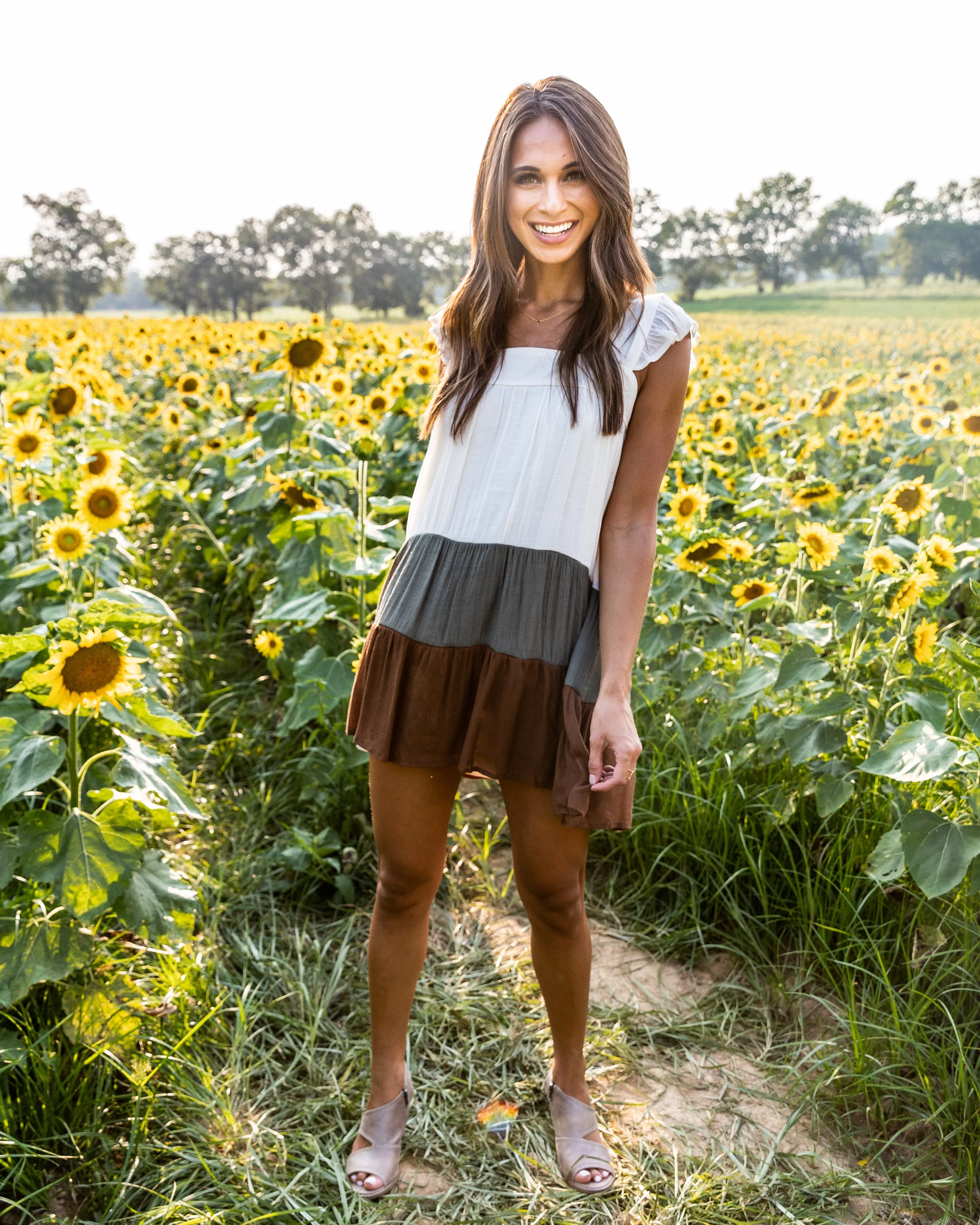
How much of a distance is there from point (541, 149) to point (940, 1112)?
197 cm

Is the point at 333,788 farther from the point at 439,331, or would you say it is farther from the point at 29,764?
the point at 439,331

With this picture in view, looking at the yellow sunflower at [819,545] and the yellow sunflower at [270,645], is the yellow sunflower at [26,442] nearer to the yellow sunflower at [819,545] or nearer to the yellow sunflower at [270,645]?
the yellow sunflower at [270,645]

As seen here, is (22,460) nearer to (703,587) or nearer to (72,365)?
(703,587)

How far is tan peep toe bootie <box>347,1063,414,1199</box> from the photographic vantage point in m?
1.92

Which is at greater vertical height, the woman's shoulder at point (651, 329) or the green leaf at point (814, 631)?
the woman's shoulder at point (651, 329)

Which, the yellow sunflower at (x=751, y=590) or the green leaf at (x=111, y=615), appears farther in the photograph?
the yellow sunflower at (x=751, y=590)

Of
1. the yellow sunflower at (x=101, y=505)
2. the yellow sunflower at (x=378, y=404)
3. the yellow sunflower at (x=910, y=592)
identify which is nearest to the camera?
the yellow sunflower at (x=910, y=592)

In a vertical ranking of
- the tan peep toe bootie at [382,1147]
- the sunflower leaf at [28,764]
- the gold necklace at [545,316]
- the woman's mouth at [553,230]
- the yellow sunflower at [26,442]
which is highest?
the woman's mouth at [553,230]

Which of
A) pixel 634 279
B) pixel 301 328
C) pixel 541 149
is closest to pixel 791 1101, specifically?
pixel 634 279

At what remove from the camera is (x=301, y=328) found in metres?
3.73

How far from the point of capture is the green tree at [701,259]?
28188 millimetres

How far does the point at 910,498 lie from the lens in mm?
2762

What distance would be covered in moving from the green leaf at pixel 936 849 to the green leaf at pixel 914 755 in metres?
0.13

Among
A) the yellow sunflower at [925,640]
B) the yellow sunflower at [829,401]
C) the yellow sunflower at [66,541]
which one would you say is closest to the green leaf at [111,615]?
the yellow sunflower at [66,541]
